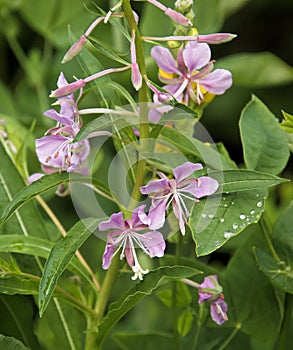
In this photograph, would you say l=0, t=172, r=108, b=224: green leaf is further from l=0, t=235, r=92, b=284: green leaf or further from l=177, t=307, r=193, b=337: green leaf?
l=177, t=307, r=193, b=337: green leaf

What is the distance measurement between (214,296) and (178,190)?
15 centimetres

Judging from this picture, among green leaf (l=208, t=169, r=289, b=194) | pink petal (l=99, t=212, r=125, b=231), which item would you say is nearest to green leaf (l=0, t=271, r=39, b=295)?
pink petal (l=99, t=212, r=125, b=231)

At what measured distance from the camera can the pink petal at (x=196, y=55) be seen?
2.47ft

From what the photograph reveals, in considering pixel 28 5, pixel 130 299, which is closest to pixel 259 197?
pixel 130 299

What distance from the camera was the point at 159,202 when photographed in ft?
2.27

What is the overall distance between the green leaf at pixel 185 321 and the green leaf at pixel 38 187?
0.75 ft

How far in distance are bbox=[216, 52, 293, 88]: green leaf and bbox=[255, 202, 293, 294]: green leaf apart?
590 millimetres

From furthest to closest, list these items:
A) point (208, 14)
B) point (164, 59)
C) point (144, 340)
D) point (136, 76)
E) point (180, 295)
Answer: point (208, 14)
point (144, 340)
point (180, 295)
point (164, 59)
point (136, 76)

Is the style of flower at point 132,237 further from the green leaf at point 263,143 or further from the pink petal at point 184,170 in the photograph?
the green leaf at point 263,143

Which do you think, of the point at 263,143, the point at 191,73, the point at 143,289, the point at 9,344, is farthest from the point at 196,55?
the point at 9,344

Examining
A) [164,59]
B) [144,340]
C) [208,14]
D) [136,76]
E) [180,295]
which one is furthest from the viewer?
[208,14]

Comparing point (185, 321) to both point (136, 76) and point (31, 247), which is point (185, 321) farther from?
point (136, 76)

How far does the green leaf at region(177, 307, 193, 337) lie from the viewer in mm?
898

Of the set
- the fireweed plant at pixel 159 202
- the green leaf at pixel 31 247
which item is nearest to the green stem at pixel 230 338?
the fireweed plant at pixel 159 202
